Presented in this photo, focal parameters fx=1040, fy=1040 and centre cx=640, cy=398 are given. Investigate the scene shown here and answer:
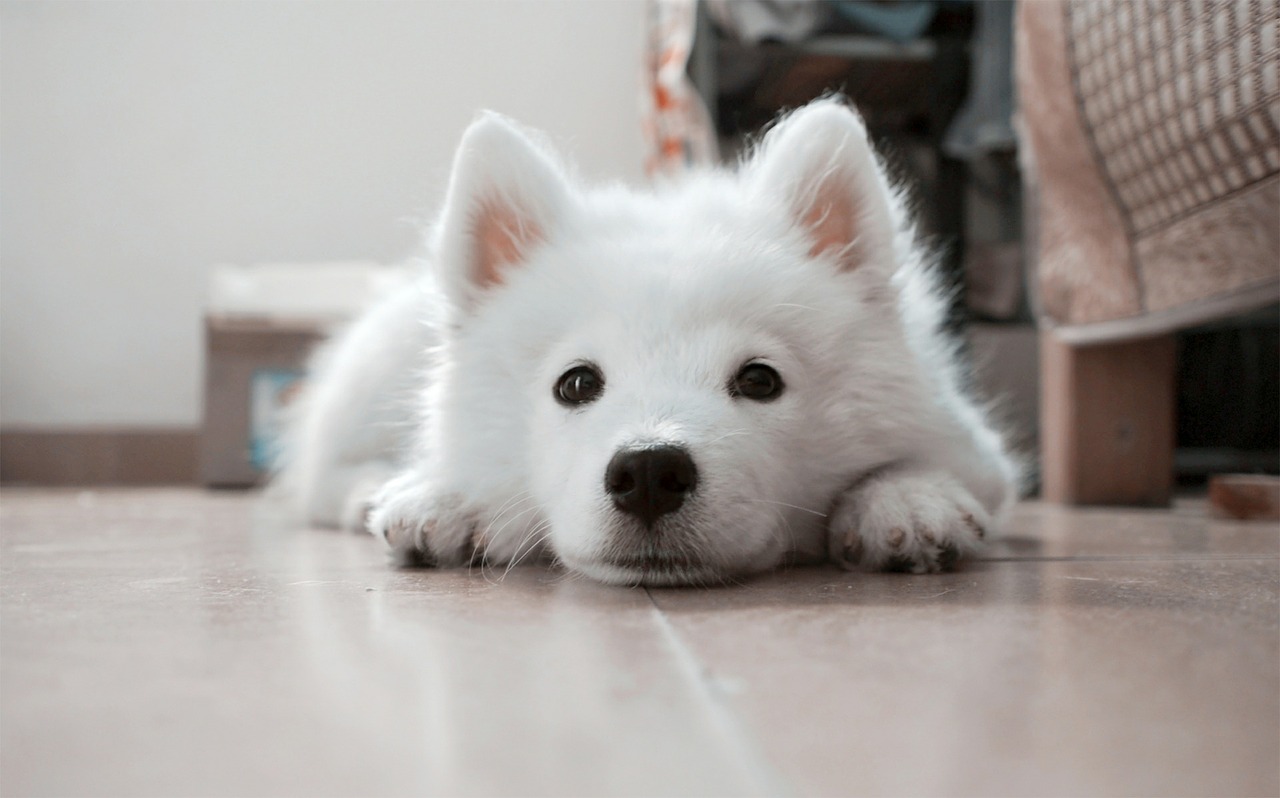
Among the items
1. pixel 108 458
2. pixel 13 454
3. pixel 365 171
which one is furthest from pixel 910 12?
pixel 13 454

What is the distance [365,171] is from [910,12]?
2.80 metres

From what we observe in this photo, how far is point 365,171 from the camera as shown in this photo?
5.30 metres

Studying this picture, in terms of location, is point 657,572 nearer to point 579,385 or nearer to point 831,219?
point 579,385

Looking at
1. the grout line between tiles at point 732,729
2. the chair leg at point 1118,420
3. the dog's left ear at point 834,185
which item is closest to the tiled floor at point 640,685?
the grout line between tiles at point 732,729

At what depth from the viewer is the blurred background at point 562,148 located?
2.38 meters

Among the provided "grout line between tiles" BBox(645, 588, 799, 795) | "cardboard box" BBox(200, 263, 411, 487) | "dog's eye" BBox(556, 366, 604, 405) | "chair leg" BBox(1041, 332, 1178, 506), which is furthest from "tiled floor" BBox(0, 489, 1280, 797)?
"cardboard box" BBox(200, 263, 411, 487)

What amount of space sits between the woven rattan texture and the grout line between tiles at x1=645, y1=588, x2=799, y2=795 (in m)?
1.55

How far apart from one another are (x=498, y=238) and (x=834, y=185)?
548 mm

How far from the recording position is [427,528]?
1.52 meters

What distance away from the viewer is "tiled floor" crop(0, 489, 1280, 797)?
63 cm

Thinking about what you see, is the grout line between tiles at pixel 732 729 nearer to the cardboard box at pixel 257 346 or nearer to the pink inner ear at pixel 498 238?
the pink inner ear at pixel 498 238

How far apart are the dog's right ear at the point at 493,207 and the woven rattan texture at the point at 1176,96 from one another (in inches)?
47.4

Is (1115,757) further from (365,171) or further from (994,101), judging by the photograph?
(365,171)

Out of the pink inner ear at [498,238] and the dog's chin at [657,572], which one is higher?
the pink inner ear at [498,238]
